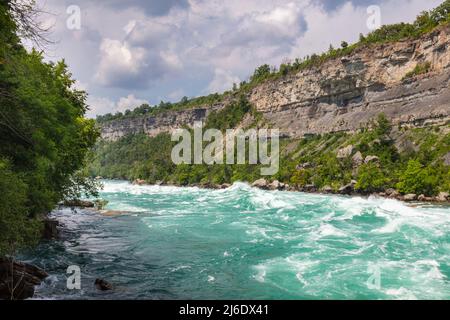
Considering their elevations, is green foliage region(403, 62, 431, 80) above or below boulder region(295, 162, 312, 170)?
above

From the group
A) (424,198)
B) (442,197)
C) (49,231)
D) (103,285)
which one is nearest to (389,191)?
(424,198)

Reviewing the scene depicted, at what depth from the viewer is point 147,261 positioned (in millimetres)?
17000

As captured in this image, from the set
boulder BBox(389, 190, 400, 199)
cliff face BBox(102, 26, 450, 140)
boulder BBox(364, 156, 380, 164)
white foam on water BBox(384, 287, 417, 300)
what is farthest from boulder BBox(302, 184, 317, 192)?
white foam on water BBox(384, 287, 417, 300)

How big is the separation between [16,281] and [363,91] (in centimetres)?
7552

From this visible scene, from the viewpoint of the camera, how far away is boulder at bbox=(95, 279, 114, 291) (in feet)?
41.8

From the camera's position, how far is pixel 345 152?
2581 inches

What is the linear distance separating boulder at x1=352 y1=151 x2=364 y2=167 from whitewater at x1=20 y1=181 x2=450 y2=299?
1287 inches

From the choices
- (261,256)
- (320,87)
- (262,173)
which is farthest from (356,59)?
(261,256)

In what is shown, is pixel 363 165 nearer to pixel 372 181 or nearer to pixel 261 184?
pixel 372 181

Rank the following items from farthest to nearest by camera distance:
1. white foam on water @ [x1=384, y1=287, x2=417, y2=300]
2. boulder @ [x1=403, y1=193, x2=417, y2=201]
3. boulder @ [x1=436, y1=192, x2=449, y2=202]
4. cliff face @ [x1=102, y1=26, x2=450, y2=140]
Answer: cliff face @ [x1=102, y1=26, x2=450, y2=140]
boulder @ [x1=403, y1=193, x2=417, y2=201]
boulder @ [x1=436, y1=192, x2=449, y2=202]
white foam on water @ [x1=384, y1=287, x2=417, y2=300]

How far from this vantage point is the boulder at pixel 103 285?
12755 millimetres

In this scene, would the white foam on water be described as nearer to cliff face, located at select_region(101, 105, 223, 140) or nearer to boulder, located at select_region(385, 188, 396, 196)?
boulder, located at select_region(385, 188, 396, 196)

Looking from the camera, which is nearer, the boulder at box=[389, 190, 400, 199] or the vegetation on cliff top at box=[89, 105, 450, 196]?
the boulder at box=[389, 190, 400, 199]

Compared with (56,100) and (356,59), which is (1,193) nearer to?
→ (56,100)
